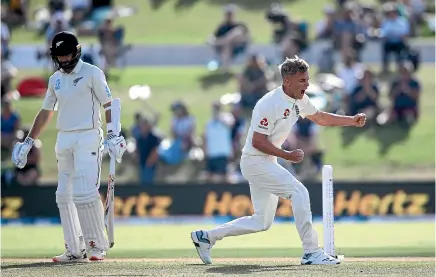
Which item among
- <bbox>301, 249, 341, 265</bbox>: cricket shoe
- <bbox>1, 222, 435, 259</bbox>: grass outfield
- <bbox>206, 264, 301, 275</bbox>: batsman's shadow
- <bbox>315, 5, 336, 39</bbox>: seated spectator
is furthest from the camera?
<bbox>315, 5, 336, 39</bbox>: seated spectator

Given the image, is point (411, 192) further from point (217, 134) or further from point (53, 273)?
point (53, 273)

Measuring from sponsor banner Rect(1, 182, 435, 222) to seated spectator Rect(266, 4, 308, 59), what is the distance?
18.2ft

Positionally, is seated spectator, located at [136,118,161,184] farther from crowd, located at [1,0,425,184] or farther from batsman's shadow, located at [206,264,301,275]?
batsman's shadow, located at [206,264,301,275]

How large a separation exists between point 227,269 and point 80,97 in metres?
2.25

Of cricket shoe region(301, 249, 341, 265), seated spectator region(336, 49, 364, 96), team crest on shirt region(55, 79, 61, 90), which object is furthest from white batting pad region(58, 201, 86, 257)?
seated spectator region(336, 49, 364, 96)

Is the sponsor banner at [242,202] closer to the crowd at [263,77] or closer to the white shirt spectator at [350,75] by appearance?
the crowd at [263,77]

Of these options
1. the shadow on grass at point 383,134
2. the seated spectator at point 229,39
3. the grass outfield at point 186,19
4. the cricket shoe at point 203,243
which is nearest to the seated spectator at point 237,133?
the shadow on grass at point 383,134

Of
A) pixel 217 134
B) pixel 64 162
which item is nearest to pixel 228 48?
pixel 217 134

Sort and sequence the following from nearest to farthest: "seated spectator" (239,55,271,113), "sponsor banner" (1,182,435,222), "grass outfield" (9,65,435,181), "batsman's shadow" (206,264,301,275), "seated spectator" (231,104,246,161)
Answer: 1. "batsman's shadow" (206,264,301,275)
2. "sponsor banner" (1,182,435,222)
3. "seated spectator" (231,104,246,161)
4. "grass outfield" (9,65,435,181)
5. "seated spectator" (239,55,271,113)

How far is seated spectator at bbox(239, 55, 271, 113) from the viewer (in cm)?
2214

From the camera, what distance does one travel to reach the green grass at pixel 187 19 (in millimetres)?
27578

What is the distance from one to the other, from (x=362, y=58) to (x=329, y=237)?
15.8 metres

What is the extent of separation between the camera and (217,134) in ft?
66.8

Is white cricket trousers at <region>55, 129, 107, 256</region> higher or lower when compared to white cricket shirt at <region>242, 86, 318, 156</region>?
lower
